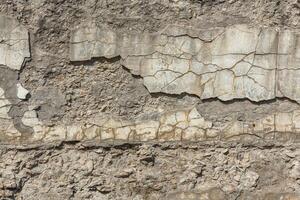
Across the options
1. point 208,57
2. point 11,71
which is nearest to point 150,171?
point 208,57

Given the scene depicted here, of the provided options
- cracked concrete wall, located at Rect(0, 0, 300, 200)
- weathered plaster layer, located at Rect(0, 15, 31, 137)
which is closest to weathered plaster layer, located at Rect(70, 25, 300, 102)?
cracked concrete wall, located at Rect(0, 0, 300, 200)

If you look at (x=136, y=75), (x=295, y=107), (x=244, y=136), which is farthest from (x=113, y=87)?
(x=295, y=107)

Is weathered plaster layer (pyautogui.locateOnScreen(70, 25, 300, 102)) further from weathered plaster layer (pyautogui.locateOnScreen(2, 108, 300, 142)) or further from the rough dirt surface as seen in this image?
the rough dirt surface

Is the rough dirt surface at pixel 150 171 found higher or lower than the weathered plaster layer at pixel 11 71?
lower

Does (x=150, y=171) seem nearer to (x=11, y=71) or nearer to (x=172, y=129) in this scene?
(x=172, y=129)

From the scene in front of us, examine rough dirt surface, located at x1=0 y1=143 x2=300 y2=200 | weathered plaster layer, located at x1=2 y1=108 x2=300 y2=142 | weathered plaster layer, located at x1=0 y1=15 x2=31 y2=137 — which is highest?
weathered plaster layer, located at x1=0 y1=15 x2=31 y2=137

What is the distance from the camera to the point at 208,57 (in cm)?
278

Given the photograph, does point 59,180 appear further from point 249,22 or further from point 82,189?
point 249,22

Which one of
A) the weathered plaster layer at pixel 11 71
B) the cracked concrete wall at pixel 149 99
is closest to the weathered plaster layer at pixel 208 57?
the cracked concrete wall at pixel 149 99

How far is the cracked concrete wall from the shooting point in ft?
9.08

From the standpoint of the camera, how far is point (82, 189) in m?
2.87

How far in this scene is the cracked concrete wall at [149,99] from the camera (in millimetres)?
2768

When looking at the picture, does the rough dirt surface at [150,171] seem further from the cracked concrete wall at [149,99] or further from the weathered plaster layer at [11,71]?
the weathered plaster layer at [11,71]

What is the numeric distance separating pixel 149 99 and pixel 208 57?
306 millimetres
